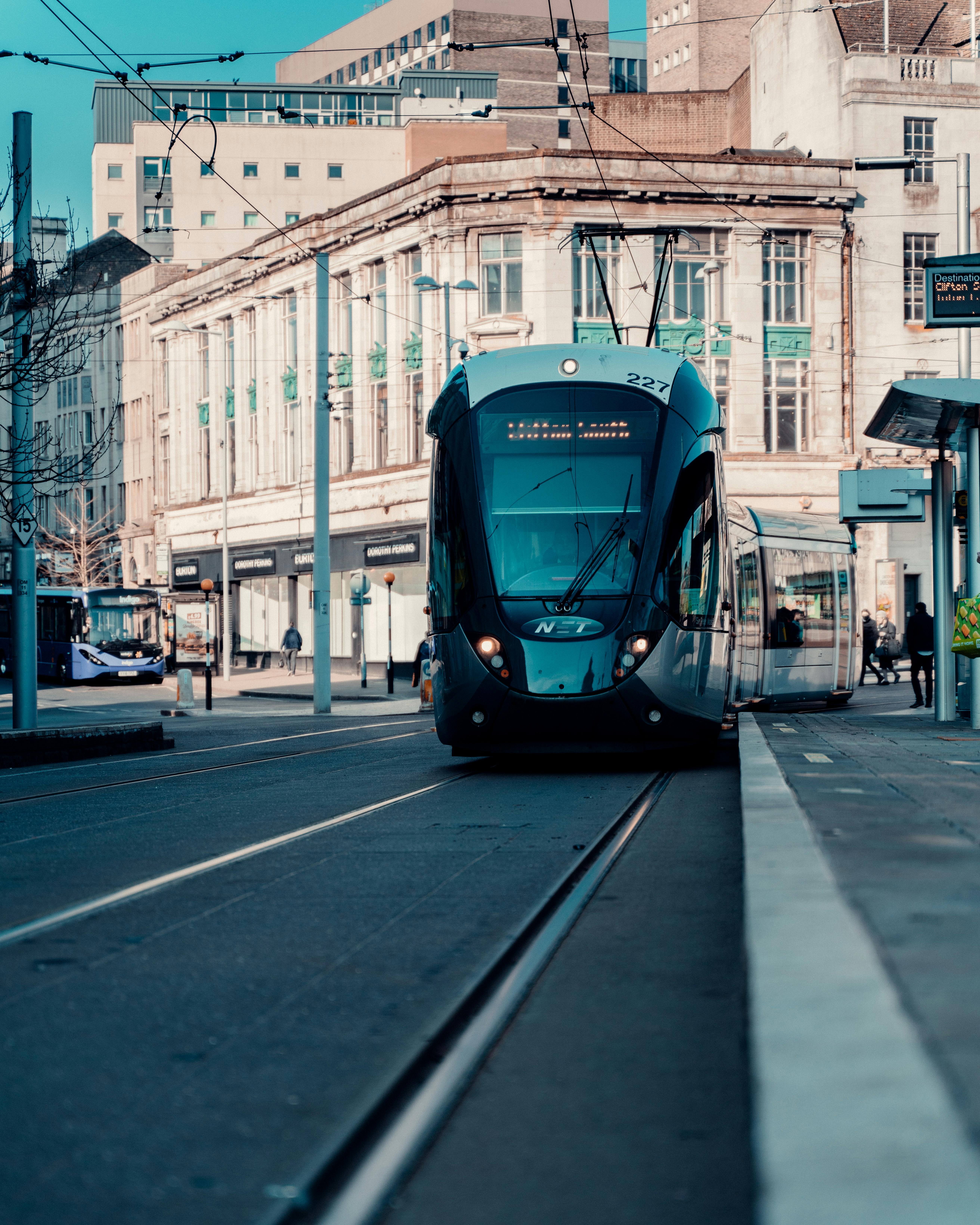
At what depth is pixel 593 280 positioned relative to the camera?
44844 millimetres

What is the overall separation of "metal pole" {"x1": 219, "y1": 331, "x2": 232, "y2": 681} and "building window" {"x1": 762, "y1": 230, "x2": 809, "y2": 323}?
18462mm

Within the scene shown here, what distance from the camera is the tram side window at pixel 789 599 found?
2566 centimetres

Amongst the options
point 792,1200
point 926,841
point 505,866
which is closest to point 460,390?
point 505,866

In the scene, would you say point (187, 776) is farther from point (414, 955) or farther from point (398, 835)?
point (414, 955)

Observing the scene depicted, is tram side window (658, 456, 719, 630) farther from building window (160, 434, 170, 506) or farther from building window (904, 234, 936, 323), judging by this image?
building window (160, 434, 170, 506)

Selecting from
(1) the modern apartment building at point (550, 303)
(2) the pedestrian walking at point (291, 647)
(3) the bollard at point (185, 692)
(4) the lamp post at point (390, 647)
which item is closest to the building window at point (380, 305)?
(1) the modern apartment building at point (550, 303)

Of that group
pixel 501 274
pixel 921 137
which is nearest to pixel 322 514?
pixel 501 274

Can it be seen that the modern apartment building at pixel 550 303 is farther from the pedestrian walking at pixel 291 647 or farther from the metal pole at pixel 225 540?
the metal pole at pixel 225 540

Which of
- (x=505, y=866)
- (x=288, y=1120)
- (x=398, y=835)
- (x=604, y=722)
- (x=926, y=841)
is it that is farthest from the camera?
(x=604, y=722)

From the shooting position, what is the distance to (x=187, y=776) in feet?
47.6

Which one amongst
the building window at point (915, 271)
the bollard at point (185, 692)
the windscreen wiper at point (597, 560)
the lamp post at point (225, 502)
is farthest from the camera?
the lamp post at point (225, 502)

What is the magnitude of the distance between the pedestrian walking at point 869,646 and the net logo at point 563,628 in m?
25.0

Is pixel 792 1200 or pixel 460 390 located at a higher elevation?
pixel 460 390

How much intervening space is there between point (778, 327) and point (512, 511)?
34121mm
